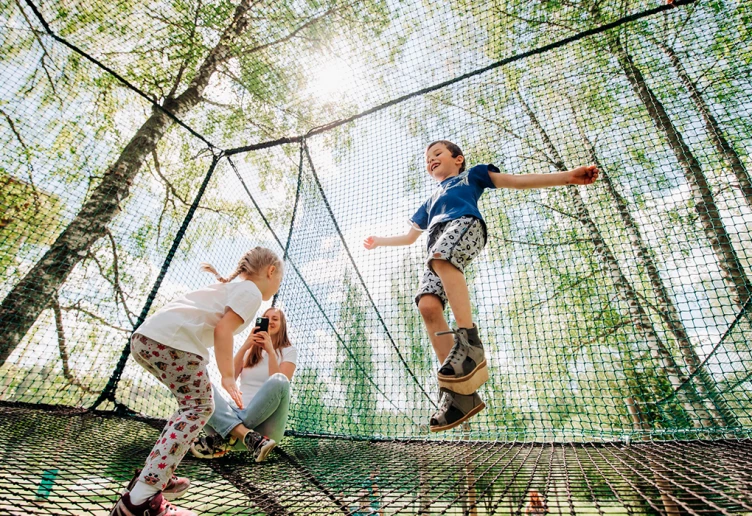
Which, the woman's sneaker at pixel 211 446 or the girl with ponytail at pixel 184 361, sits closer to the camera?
the girl with ponytail at pixel 184 361

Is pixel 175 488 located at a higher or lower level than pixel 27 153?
lower

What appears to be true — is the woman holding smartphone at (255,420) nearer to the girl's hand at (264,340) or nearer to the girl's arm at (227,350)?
the girl's hand at (264,340)

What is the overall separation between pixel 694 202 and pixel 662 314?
74 centimetres

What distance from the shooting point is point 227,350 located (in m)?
0.96

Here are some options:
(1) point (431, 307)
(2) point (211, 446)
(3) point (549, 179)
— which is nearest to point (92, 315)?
(2) point (211, 446)

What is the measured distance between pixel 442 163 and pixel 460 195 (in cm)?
29

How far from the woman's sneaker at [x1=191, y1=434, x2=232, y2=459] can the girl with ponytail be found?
426 millimetres

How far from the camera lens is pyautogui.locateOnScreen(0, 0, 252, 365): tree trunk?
2105 mm

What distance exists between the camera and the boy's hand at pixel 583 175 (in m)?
1.12

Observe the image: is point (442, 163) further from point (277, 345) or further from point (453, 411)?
point (277, 345)

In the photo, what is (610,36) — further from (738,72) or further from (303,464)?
(303,464)

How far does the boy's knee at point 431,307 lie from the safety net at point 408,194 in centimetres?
75

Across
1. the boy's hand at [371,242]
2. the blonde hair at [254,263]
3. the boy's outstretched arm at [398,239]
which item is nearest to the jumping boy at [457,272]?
the boy's outstretched arm at [398,239]

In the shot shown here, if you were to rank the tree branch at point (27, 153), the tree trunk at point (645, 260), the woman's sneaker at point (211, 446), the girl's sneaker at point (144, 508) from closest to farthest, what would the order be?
the girl's sneaker at point (144, 508)
the woman's sneaker at point (211, 446)
the tree trunk at point (645, 260)
the tree branch at point (27, 153)
